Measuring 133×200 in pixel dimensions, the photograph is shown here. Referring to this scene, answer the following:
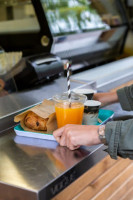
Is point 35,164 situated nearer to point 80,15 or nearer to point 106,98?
point 106,98

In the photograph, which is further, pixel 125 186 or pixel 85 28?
pixel 85 28

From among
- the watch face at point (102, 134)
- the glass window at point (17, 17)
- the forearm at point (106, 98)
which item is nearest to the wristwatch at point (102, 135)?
the watch face at point (102, 134)

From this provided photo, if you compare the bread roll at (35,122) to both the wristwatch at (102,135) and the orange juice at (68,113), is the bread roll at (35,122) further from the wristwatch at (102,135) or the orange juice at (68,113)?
the wristwatch at (102,135)

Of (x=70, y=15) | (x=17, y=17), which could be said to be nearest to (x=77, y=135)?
(x=70, y=15)

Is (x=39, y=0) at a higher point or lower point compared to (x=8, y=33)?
higher

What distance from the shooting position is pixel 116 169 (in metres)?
1.71

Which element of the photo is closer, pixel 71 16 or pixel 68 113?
pixel 68 113

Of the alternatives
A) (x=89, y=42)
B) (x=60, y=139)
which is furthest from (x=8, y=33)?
(x=60, y=139)

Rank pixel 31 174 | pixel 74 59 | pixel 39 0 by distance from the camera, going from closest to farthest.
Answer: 1. pixel 31 174
2. pixel 39 0
3. pixel 74 59

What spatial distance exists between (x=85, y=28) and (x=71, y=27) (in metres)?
0.17

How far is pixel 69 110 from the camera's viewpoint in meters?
1.15

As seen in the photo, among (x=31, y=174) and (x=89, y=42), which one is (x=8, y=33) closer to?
(x=89, y=42)

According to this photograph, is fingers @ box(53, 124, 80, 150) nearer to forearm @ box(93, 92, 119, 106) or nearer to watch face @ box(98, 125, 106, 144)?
watch face @ box(98, 125, 106, 144)

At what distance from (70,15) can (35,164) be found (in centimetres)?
162
